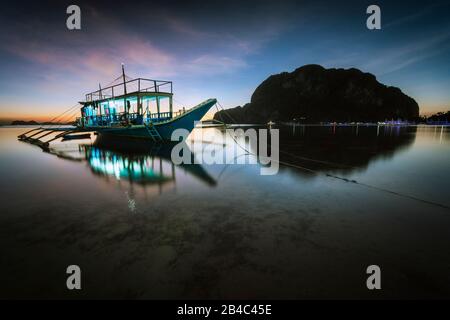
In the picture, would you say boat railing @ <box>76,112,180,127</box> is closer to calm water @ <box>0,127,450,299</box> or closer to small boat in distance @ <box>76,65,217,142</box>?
small boat in distance @ <box>76,65,217,142</box>

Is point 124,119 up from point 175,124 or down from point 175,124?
up

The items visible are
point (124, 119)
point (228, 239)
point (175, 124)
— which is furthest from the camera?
point (124, 119)

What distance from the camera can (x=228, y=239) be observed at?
3932mm

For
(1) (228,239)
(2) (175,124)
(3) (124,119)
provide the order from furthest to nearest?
(3) (124,119), (2) (175,124), (1) (228,239)

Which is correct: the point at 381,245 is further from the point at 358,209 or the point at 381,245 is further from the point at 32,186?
the point at 32,186

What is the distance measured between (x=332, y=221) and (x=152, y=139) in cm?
2108

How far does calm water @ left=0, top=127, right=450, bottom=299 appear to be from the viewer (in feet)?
9.24

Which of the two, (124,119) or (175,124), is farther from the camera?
(124,119)

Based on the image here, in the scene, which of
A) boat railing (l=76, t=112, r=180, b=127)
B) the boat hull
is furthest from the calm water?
boat railing (l=76, t=112, r=180, b=127)

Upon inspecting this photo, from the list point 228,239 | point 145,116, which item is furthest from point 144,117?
point 228,239

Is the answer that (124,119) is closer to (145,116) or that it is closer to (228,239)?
(145,116)
